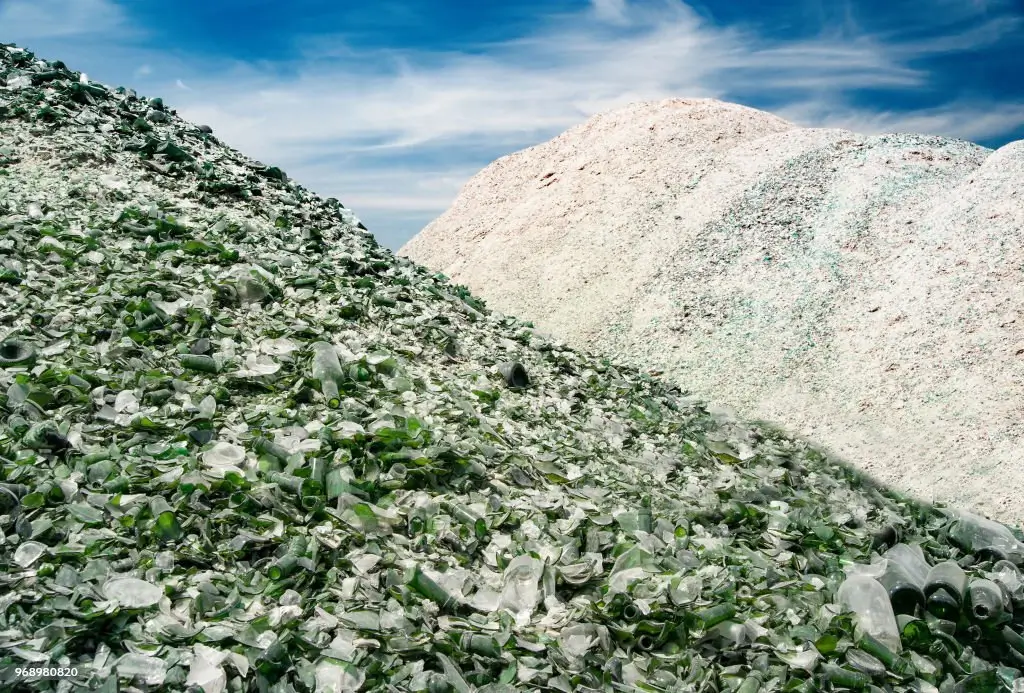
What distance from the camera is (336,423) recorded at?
3.47 meters

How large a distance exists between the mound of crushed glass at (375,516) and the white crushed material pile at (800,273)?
63.0 inches

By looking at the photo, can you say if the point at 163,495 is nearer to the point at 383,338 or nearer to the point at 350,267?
the point at 383,338

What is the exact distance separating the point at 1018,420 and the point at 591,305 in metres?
3.91

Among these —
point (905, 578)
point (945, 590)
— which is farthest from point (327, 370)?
point (945, 590)

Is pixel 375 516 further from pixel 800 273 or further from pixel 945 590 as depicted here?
pixel 800 273

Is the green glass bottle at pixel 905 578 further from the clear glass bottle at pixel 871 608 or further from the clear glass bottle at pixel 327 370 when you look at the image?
the clear glass bottle at pixel 327 370

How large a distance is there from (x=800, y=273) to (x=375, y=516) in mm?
6267

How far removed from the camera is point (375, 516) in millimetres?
2992

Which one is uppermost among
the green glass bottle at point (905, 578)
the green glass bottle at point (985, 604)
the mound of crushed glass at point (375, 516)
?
the mound of crushed glass at point (375, 516)

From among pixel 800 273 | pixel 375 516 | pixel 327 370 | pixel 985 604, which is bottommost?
pixel 985 604

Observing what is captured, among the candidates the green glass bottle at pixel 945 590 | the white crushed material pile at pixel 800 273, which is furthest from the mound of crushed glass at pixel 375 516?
the white crushed material pile at pixel 800 273

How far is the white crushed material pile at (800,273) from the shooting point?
6.40 metres

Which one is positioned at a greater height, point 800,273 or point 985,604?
point 800,273

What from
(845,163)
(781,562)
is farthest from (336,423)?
(845,163)
